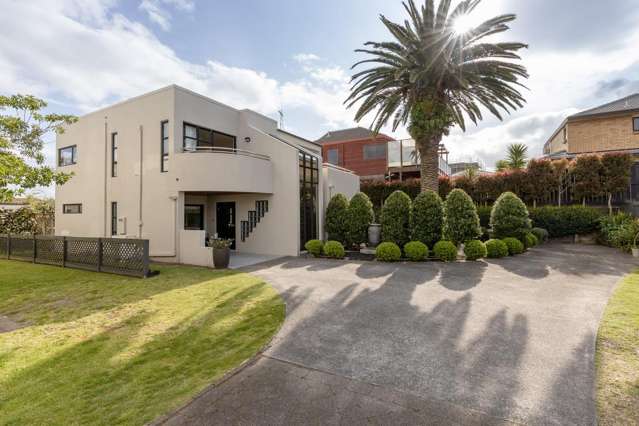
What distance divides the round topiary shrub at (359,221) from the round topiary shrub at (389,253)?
229 cm

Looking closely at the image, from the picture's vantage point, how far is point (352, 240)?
13.1m

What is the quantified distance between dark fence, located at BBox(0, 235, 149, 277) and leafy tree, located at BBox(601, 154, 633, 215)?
67.3 feet

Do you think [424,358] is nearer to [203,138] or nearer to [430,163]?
[430,163]

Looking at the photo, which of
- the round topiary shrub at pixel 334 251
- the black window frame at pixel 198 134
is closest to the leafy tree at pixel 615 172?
the round topiary shrub at pixel 334 251

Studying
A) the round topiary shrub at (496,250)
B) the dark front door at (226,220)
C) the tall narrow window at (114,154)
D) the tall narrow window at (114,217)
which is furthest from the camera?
the dark front door at (226,220)

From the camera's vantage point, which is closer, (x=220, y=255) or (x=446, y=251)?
(x=220, y=255)

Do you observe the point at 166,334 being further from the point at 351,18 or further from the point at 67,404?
the point at 351,18

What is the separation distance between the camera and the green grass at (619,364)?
268 cm

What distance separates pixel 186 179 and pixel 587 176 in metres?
19.2

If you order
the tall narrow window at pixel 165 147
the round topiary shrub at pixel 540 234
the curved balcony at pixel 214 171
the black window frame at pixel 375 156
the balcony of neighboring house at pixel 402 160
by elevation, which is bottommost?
the round topiary shrub at pixel 540 234

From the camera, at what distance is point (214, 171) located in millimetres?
11273

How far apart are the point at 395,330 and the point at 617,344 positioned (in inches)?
121

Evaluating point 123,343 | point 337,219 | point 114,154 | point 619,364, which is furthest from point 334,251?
point 114,154

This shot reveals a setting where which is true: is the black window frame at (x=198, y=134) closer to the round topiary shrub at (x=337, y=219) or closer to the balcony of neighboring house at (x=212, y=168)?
the balcony of neighboring house at (x=212, y=168)
